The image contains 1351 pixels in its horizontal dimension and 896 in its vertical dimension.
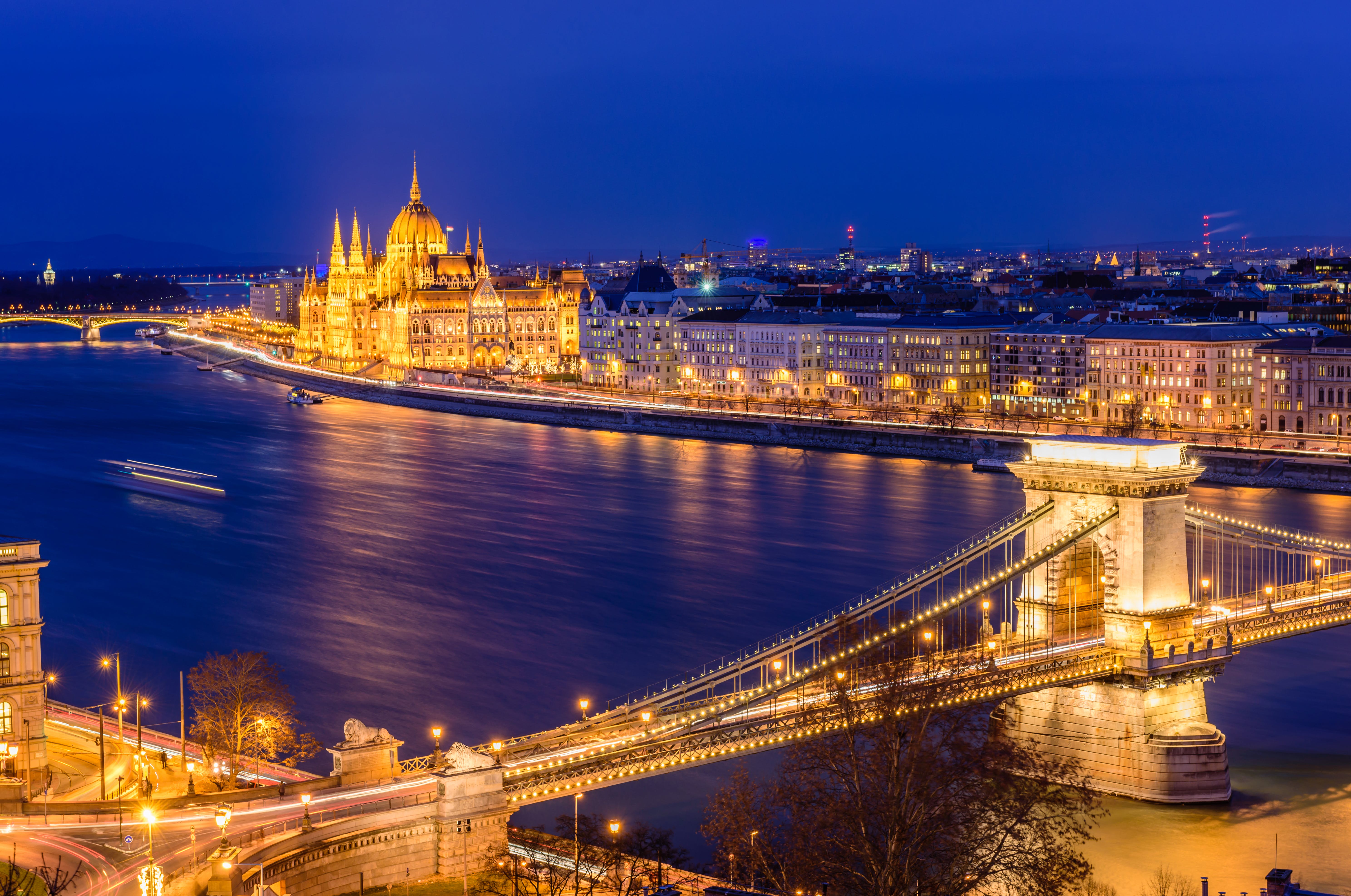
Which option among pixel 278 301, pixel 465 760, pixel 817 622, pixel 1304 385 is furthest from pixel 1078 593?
pixel 278 301

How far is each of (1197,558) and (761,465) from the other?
25.4 metres

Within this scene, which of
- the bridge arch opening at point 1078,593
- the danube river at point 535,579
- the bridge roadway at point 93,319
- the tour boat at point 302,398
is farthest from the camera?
the bridge roadway at point 93,319

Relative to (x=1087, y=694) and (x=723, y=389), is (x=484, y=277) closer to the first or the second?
(x=723, y=389)

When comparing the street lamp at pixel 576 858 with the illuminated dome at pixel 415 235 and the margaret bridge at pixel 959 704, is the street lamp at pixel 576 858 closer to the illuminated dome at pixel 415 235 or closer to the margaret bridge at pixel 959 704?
the margaret bridge at pixel 959 704

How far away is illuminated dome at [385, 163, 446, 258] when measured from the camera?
90312mm

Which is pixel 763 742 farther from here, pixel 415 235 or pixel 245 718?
pixel 415 235

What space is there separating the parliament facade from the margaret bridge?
62614 millimetres

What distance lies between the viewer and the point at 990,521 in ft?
105

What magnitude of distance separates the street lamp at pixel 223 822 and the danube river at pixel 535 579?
13.5 ft

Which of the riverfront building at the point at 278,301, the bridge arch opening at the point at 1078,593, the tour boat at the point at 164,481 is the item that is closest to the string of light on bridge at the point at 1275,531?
the bridge arch opening at the point at 1078,593

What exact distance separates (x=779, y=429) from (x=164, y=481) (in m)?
17.3

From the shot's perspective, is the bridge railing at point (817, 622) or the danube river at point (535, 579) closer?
the danube river at point (535, 579)

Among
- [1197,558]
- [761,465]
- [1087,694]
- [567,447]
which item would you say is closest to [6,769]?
[1087,694]

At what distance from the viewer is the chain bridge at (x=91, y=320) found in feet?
383
